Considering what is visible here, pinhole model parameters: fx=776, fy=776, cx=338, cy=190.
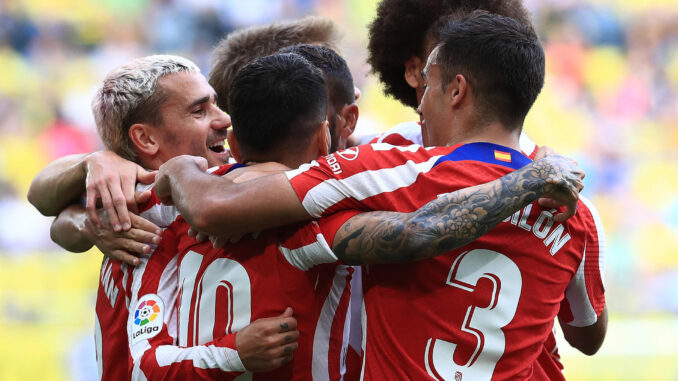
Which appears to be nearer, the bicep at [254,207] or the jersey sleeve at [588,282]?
the bicep at [254,207]

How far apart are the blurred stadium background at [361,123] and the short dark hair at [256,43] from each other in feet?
13.2

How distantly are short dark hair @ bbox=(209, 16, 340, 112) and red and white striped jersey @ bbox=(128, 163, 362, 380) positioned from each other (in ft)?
3.40

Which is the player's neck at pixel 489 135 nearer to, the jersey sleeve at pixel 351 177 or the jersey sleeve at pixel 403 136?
the jersey sleeve at pixel 351 177

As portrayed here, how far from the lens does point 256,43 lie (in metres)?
3.39

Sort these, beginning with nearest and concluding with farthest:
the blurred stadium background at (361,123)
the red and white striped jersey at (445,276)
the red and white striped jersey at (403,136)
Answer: the red and white striped jersey at (445,276) → the red and white striped jersey at (403,136) → the blurred stadium background at (361,123)

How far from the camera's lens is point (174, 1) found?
8.66 meters

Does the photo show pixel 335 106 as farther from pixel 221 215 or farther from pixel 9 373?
pixel 9 373

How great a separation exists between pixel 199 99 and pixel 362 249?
113cm

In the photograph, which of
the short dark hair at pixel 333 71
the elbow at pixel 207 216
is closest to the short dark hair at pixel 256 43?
the short dark hair at pixel 333 71

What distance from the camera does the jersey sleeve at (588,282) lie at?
2336 millimetres

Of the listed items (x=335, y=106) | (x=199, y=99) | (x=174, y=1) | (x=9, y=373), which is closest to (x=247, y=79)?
(x=335, y=106)

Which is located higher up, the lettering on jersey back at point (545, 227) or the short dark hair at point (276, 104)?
the short dark hair at point (276, 104)

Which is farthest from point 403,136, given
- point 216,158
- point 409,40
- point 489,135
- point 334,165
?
point 334,165

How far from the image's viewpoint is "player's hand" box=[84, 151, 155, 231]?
8.51 feet
